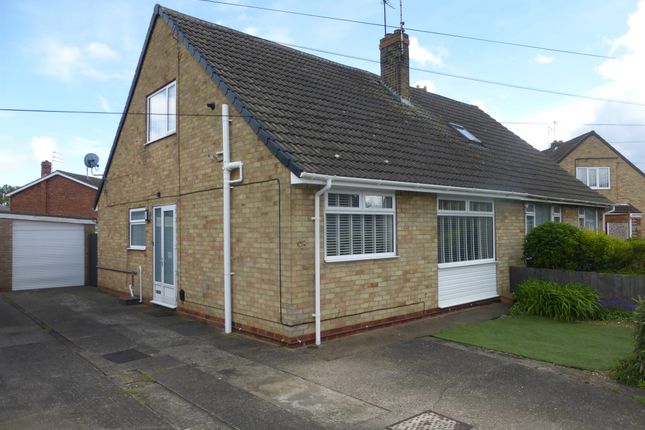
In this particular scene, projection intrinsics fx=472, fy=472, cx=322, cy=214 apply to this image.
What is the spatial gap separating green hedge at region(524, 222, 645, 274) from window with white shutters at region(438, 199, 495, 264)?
1.20 metres

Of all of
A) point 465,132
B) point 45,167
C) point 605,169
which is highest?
point 45,167

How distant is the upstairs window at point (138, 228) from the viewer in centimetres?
1233

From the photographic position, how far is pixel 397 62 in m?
14.5

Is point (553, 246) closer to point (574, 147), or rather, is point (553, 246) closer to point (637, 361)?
point (637, 361)

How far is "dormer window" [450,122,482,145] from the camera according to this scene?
1424 centimetres

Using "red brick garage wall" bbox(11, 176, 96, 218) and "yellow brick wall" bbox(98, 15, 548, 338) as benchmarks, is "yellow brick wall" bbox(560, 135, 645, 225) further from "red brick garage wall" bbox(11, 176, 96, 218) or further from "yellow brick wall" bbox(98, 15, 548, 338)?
"red brick garage wall" bbox(11, 176, 96, 218)

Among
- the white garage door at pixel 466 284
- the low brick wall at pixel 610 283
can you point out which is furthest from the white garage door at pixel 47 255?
the low brick wall at pixel 610 283

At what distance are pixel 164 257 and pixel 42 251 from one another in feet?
26.7

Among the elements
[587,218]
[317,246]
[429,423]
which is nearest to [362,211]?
[317,246]

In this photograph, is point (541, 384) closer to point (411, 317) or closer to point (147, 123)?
point (411, 317)

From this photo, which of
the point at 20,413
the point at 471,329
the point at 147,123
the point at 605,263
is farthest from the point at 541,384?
the point at 147,123

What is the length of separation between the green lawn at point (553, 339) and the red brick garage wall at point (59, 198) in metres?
23.9

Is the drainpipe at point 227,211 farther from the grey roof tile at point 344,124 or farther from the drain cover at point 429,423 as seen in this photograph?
the drain cover at point 429,423

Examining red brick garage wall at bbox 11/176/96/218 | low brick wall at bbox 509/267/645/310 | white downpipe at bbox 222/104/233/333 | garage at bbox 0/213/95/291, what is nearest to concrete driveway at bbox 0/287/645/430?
white downpipe at bbox 222/104/233/333
